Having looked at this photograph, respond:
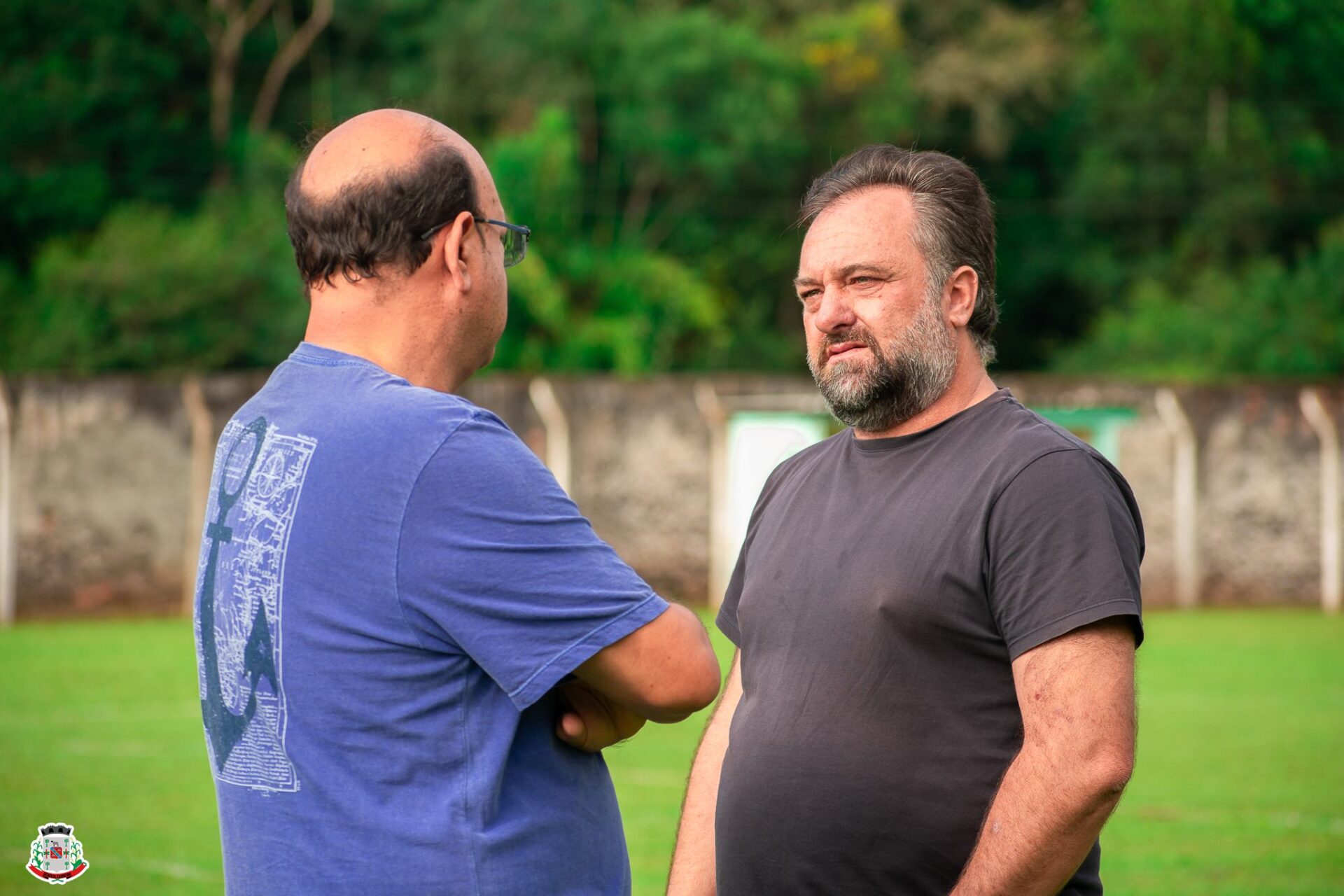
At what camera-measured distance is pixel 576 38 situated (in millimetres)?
35094

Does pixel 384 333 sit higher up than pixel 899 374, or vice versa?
pixel 384 333

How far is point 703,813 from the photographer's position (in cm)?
328

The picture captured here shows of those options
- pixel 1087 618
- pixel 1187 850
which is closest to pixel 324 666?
pixel 1087 618

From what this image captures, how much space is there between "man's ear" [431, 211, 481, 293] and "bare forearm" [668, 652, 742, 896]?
4.14 ft

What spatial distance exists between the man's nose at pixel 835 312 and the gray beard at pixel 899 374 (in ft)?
0.14

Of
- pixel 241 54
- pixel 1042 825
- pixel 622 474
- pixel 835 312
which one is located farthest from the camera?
pixel 241 54

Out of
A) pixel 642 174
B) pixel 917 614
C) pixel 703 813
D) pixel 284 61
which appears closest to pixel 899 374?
pixel 917 614

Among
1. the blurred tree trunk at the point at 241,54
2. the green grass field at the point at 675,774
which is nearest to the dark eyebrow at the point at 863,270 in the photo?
the green grass field at the point at 675,774

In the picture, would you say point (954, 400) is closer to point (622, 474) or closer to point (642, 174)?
point (622, 474)

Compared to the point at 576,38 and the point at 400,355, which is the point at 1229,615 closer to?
the point at 400,355

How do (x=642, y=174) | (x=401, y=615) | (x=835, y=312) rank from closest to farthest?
1. (x=401, y=615)
2. (x=835, y=312)
3. (x=642, y=174)

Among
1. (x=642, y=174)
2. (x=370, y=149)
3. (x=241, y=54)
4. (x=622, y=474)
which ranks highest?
(x=241, y=54)

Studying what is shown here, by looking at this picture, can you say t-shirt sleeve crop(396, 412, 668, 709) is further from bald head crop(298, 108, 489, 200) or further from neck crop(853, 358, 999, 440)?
neck crop(853, 358, 999, 440)

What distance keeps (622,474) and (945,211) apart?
1683cm
